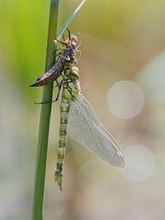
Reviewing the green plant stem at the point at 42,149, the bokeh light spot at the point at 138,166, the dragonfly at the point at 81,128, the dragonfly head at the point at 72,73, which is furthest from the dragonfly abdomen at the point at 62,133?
the bokeh light spot at the point at 138,166

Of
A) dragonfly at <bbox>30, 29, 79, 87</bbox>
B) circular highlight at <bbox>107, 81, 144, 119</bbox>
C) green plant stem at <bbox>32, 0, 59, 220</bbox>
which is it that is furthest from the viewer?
circular highlight at <bbox>107, 81, 144, 119</bbox>

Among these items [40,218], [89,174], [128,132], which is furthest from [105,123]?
[40,218]

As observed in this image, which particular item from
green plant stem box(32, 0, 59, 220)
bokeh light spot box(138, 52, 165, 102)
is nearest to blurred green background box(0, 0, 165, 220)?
bokeh light spot box(138, 52, 165, 102)

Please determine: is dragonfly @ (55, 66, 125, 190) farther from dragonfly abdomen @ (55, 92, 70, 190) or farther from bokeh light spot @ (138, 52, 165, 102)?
bokeh light spot @ (138, 52, 165, 102)

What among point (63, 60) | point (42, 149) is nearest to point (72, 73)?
point (63, 60)

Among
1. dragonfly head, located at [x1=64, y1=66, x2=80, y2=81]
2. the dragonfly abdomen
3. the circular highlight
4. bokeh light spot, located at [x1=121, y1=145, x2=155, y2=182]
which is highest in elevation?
dragonfly head, located at [x1=64, y1=66, x2=80, y2=81]

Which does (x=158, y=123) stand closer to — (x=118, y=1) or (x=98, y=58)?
(x=98, y=58)

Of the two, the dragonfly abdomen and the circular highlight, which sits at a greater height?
the circular highlight

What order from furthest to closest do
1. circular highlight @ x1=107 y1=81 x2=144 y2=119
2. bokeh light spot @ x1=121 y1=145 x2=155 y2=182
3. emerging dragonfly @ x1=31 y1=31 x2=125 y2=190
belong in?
1. circular highlight @ x1=107 y1=81 x2=144 y2=119
2. bokeh light spot @ x1=121 y1=145 x2=155 y2=182
3. emerging dragonfly @ x1=31 y1=31 x2=125 y2=190
